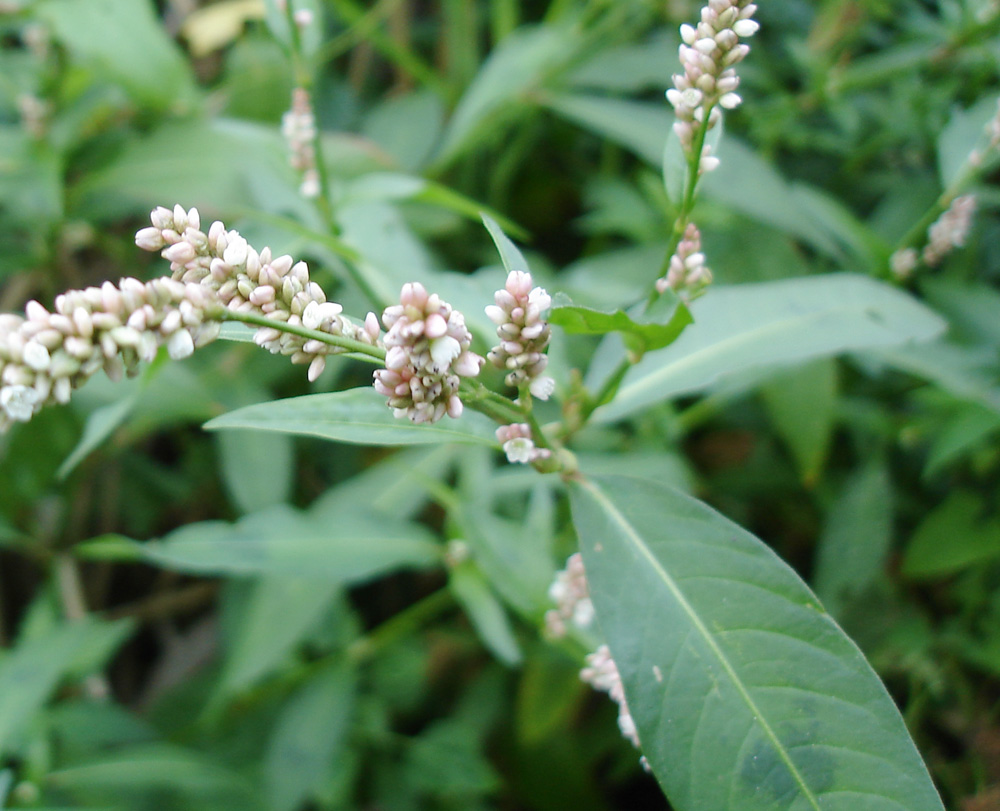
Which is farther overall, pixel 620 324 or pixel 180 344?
pixel 620 324

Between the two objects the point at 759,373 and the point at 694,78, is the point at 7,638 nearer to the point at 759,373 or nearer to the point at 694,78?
the point at 759,373

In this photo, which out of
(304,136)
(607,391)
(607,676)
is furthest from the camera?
(304,136)

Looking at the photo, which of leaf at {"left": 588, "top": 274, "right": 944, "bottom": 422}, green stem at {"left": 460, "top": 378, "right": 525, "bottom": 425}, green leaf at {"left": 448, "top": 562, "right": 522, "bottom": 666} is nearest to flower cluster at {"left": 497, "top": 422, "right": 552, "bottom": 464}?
green stem at {"left": 460, "top": 378, "right": 525, "bottom": 425}

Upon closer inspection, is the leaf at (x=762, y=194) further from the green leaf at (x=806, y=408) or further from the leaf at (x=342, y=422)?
the leaf at (x=342, y=422)

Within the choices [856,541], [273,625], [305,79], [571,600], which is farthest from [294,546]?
[856,541]

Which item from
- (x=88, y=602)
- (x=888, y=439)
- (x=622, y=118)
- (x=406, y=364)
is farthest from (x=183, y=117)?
(x=888, y=439)

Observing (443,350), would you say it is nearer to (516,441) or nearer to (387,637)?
(516,441)

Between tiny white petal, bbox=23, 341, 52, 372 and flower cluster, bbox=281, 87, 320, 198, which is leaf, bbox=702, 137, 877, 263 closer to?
flower cluster, bbox=281, 87, 320, 198
